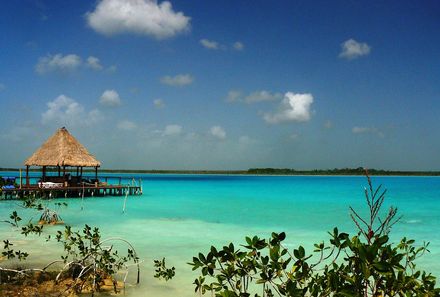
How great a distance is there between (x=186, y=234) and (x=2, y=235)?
4.60 meters

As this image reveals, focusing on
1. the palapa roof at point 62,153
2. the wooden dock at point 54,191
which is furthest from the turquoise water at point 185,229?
the palapa roof at point 62,153

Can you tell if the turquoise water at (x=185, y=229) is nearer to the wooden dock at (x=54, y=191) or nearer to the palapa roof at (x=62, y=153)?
the wooden dock at (x=54, y=191)

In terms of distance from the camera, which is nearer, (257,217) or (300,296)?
(300,296)

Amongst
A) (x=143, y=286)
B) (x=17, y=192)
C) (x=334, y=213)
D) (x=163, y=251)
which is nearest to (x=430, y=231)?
(x=334, y=213)

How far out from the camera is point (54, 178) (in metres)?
22.9

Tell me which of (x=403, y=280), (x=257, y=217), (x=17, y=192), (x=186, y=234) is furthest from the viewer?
(x=17, y=192)

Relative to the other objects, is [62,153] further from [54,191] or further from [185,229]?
[185,229]

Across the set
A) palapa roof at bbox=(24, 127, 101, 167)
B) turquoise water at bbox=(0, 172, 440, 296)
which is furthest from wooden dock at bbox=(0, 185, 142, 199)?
palapa roof at bbox=(24, 127, 101, 167)

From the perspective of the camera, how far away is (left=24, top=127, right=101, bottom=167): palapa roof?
2255 cm

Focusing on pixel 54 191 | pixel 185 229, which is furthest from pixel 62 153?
pixel 185 229

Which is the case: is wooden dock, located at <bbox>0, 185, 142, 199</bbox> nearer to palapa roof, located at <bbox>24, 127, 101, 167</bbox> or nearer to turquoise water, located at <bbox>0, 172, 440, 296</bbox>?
turquoise water, located at <bbox>0, 172, 440, 296</bbox>

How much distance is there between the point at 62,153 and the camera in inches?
896

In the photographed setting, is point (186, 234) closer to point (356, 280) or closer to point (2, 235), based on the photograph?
point (2, 235)

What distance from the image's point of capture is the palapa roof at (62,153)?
22547mm
